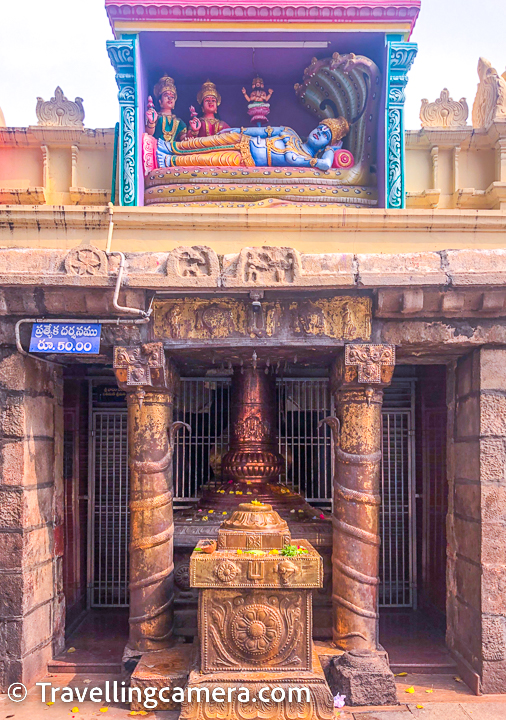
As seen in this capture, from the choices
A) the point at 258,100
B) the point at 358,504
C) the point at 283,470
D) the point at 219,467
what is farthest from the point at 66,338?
the point at 283,470

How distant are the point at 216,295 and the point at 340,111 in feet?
8.49

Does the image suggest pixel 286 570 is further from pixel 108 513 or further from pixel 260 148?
pixel 260 148

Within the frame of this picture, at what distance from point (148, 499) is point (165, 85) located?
4214mm

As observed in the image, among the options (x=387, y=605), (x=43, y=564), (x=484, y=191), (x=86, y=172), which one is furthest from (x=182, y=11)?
(x=387, y=605)

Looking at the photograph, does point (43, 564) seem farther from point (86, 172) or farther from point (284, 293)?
point (86, 172)

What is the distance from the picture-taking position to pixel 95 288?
5250mm

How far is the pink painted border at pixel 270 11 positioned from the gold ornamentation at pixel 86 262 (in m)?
2.41

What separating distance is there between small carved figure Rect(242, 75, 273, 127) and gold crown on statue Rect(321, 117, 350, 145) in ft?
2.22

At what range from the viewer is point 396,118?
5.84 metres

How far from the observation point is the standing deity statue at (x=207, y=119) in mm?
6379

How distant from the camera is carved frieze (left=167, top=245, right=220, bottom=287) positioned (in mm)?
5195

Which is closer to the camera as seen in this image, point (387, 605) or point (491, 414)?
point (491, 414)

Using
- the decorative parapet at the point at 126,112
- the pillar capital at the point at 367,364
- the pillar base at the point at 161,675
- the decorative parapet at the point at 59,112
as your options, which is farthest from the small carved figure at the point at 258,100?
the pillar base at the point at 161,675

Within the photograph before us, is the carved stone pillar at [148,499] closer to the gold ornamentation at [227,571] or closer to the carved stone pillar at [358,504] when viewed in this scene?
the gold ornamentation at [227,571]
